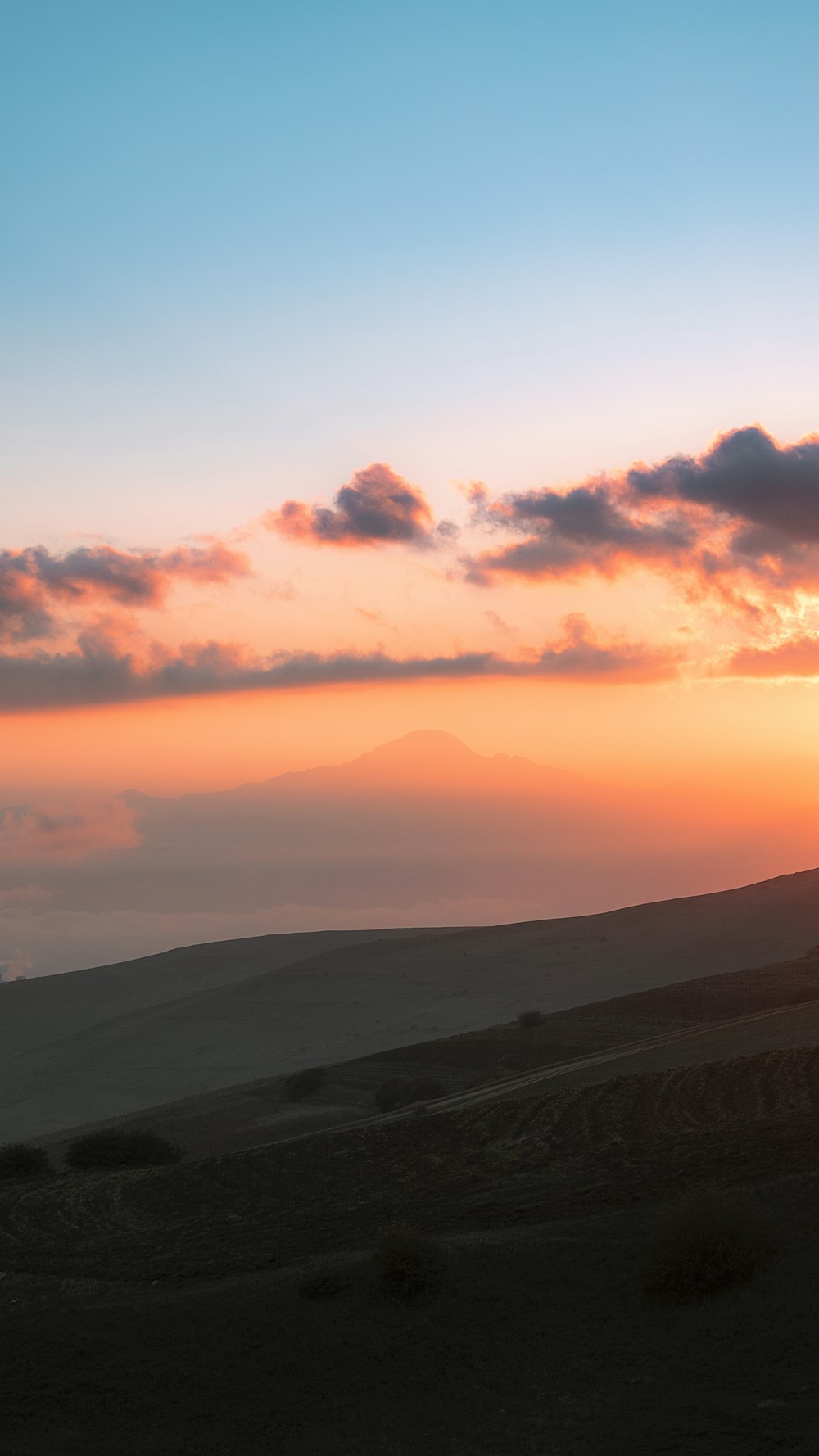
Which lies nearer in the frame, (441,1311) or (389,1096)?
(441,1311)

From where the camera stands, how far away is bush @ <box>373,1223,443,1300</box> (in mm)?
20406

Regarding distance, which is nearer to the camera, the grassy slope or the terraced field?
the terraced field

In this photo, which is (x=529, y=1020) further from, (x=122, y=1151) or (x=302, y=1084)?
(x=122, y=1151)

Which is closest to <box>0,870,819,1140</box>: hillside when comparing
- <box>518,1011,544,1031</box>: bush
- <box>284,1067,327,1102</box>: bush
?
<box>518,1011,544,1031</box>: bush

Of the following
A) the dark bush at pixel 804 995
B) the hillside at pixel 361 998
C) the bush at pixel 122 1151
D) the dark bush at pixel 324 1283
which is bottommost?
the hillside at pixel 361 998

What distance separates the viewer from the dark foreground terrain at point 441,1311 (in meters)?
16.3

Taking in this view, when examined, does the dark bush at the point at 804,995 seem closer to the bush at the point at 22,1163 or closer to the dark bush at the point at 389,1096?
the dark bush at the point at 389,1096

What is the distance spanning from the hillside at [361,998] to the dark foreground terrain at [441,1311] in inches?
1405

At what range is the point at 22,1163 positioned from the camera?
120 ft

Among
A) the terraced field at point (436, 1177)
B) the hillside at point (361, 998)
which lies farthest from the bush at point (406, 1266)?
the hillside at point (361, 998)

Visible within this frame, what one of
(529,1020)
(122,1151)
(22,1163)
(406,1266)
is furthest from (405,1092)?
(406,1266)

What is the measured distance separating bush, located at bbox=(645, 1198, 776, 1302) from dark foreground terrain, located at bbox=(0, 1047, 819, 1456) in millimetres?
214

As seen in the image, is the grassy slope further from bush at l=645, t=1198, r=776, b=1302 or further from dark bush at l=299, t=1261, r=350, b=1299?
bush at l=645, t=1198, r=776, b=1302

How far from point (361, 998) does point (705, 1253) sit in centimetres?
7466
